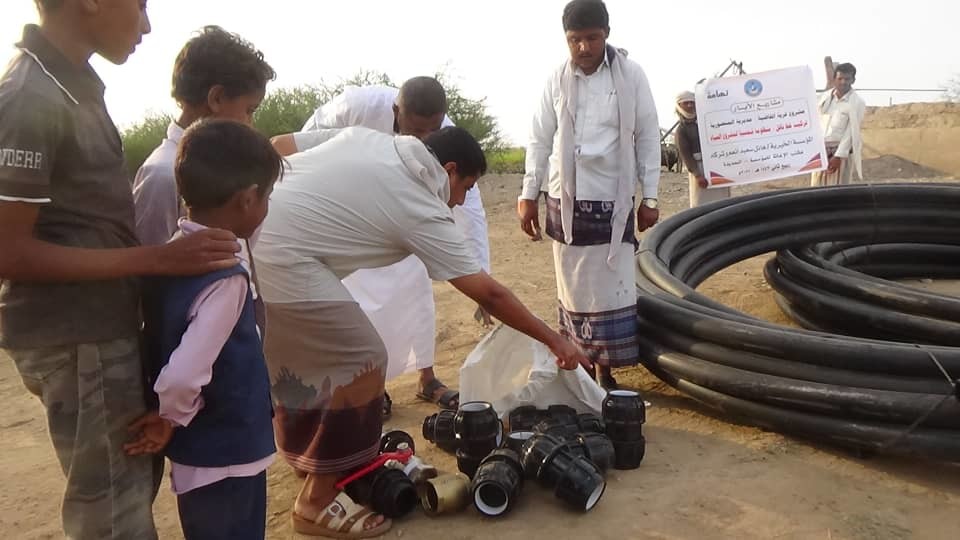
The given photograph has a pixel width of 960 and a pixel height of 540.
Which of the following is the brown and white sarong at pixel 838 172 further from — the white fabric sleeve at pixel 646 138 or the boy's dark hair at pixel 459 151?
the boy's dark hair at pixel 459 151

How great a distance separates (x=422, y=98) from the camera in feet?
10.1

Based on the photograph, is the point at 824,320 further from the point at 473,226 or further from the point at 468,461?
the point at 468,461

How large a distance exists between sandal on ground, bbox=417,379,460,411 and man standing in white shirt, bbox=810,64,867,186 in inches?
207

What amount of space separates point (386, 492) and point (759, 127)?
465 cm

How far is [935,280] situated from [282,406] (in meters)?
5.44

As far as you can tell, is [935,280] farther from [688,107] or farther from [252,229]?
[252,229]

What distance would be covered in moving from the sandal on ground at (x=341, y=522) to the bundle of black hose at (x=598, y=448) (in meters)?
0.71

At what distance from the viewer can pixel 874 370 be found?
113 inches

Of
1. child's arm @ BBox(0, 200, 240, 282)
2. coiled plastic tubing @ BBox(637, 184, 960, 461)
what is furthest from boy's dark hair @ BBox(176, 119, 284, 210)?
coiled plastic tubing @ BBox(637, 184, 960, 461)

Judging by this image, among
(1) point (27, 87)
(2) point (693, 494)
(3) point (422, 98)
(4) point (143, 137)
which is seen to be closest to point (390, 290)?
(3) point (422, 98)

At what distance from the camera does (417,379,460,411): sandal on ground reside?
3664 mm

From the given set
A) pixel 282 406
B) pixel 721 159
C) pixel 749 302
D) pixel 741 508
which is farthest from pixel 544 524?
pixel 721 159

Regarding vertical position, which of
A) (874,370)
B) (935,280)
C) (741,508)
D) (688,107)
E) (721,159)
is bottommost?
(935,280)

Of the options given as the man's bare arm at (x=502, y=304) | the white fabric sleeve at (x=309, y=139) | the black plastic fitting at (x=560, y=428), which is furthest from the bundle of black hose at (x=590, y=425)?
the white fabric sleeve at (x=309, y=139)
